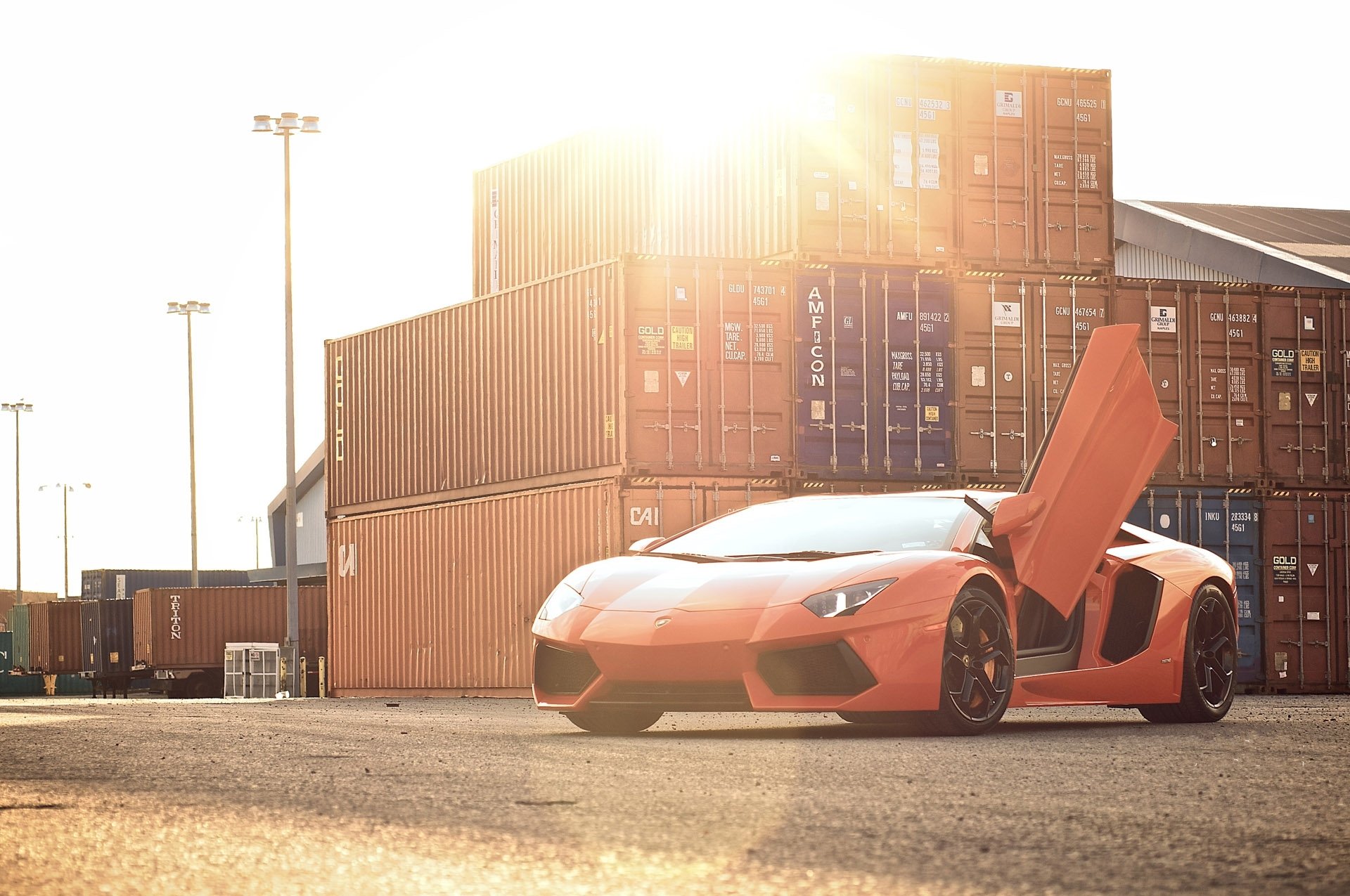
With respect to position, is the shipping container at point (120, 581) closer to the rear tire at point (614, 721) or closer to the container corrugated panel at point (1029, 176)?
the container corrugated panel at point (1029, 176)

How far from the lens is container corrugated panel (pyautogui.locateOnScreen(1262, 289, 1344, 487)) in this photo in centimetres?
2059

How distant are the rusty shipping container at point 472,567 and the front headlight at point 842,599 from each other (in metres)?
10.1

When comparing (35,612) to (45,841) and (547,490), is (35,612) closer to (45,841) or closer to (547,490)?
(547,490)

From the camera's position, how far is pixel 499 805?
5309mm

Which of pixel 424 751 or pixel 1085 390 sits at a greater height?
pixel 1085 390

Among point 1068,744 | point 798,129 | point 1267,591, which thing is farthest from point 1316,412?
point 1068,744

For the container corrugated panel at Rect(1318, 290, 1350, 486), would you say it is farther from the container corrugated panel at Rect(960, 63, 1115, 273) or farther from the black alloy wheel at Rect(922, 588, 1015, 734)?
the black alloy wheel at Rect(922, 588, 1015, 734)

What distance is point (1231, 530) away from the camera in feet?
65.7

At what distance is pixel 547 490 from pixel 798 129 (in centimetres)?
475

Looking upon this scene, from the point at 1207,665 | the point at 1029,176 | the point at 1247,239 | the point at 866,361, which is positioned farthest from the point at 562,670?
the point at 1247,239

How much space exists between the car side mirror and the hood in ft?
1.42

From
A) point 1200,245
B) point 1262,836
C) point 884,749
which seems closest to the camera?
point 1262,836

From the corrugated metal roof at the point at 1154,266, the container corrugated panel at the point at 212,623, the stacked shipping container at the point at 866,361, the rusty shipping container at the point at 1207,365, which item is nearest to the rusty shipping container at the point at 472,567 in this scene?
the stacked shipping container at the point at 866,361

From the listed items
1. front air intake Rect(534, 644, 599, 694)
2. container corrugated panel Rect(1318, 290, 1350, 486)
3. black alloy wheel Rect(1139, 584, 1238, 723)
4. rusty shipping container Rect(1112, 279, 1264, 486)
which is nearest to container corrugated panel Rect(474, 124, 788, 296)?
rusty shipping container Rect(1112, 279, 1264, 486)
